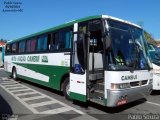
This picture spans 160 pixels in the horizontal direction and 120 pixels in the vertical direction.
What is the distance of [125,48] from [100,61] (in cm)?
130

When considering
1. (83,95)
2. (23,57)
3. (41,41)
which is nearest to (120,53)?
(83,95)

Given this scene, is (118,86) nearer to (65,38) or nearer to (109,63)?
(109,63)

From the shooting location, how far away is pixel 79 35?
28.4 feet

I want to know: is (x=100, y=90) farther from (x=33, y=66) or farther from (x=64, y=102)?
(x=33, y=66)

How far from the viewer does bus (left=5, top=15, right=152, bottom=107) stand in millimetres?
7367

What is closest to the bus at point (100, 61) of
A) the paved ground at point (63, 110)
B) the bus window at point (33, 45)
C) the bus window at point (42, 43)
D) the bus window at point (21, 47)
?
the paved ground at point (63, 110)

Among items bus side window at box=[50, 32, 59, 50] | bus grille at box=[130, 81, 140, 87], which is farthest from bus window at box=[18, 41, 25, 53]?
bus grille at box=[130, 81, 140, 87]

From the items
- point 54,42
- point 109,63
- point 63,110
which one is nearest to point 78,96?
point 63,110

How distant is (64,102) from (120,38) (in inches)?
132

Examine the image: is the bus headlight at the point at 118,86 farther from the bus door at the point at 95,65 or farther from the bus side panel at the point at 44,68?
the bus side panel at the point at 44,68

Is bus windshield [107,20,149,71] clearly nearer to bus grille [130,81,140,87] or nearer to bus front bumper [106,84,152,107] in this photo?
bus grille [130,81,140,87]

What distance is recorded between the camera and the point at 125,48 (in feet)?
25.9

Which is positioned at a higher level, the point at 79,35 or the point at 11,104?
the point at 79,35

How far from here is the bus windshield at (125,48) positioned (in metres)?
7.43
